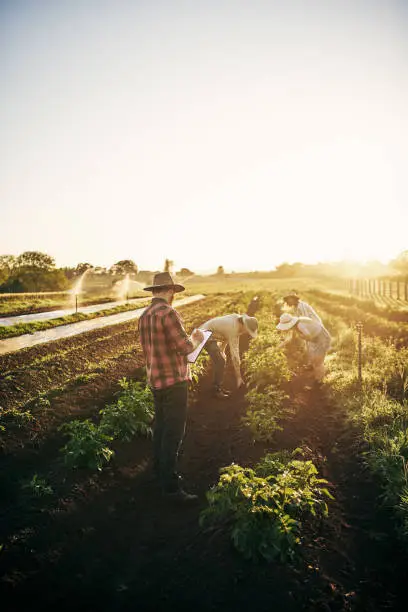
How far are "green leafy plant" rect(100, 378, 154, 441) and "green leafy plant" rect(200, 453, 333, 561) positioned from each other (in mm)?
1848

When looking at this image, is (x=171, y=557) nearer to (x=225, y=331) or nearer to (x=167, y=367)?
(x=167, y=367)

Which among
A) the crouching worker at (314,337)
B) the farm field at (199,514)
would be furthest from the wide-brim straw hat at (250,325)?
the farm field at (199,514)

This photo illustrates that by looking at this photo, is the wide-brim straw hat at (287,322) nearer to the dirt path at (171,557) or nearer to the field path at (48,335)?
the dirt path at (171,557)

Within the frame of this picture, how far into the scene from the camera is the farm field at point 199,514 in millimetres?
2877

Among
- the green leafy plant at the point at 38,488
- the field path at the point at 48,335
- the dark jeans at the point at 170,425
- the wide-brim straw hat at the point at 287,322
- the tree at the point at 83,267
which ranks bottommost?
the green leafy plant at the point at 38,488

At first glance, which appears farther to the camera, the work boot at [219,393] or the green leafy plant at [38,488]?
the work boot at [219,393]

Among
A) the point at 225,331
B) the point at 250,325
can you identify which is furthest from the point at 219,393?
the point at 250,325

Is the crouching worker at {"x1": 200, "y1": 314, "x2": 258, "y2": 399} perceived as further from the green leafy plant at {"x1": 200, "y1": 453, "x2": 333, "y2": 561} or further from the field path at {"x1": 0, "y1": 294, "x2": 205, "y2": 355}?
the field path at {"x1": 0, "y1": 294, "x2": 205, "y2": 355}

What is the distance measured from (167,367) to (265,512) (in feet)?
4.92

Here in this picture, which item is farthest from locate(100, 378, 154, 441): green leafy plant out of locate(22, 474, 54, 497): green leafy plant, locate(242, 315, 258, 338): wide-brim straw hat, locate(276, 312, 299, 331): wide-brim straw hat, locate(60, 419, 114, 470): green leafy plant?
locate(276, 312, 299, 331): wide-brim straw hat

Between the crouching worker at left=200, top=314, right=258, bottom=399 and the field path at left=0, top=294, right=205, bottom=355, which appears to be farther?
the field path at left=0, top=294, right=205, bottom=355

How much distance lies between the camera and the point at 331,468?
467 centimetres

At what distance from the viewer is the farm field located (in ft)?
9.44

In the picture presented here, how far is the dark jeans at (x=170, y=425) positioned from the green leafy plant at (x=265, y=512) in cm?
55
